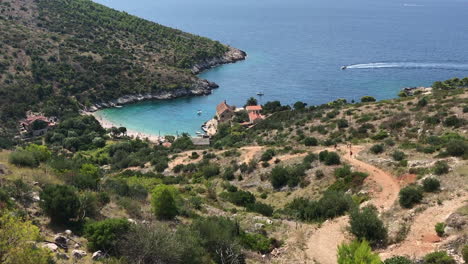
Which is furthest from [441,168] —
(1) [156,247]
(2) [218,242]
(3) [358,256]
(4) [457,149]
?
(1) [156,247]

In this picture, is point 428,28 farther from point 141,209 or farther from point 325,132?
point 141,209

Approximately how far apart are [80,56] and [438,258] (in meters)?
101

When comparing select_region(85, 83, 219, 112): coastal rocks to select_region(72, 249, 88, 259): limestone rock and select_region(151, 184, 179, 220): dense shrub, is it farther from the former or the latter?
select_region(72, 249, 88, 259): limestone rock

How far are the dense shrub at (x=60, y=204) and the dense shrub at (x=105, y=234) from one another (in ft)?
5.14

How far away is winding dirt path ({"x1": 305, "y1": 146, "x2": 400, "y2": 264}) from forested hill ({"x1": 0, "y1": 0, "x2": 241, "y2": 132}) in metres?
67.5

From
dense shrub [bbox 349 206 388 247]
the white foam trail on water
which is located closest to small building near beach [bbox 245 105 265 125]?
the white foam trail on water

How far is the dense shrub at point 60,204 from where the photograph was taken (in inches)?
685

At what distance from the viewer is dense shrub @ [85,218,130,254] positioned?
16031 millimetres

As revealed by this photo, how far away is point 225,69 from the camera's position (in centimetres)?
12594

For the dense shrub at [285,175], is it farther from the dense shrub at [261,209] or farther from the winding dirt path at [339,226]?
the dense shrub at [261,209]

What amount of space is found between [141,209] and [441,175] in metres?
17.7

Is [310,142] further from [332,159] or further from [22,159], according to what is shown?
[22,159]

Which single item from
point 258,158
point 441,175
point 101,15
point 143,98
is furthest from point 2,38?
point 441,175

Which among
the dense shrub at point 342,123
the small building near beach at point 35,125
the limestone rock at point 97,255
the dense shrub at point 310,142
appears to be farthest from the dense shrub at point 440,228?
the small building near beach at point 35,125
